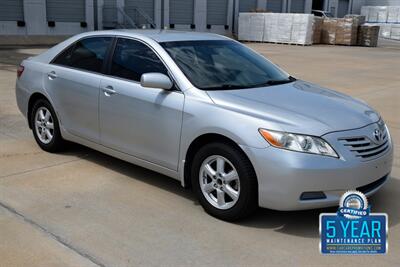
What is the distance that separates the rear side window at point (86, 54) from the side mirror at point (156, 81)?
106cm

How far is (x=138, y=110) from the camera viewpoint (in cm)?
473

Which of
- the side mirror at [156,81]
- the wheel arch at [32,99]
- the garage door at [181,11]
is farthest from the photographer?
the garage door at [181,11]

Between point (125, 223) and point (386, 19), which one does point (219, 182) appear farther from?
point (386, 19)

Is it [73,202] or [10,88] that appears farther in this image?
[10,88]

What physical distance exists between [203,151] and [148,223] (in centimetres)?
77

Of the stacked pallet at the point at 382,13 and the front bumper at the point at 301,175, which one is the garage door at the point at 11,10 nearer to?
the front bumper at the point at 301,175

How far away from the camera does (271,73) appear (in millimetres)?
5227

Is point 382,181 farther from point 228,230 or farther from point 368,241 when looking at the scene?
point 228,230

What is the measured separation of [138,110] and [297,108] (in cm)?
153

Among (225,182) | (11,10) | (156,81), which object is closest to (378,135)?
(225,182)

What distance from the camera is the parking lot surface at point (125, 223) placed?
356cm

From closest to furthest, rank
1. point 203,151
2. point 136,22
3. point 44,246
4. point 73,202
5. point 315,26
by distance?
point 44,246 < point 203,151 < point 73,202 < point 136,22 < point 315,26

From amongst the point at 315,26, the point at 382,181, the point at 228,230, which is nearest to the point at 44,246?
the point at 228,230

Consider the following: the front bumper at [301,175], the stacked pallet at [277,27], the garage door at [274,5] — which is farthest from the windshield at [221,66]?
the garage door at [274,5]
